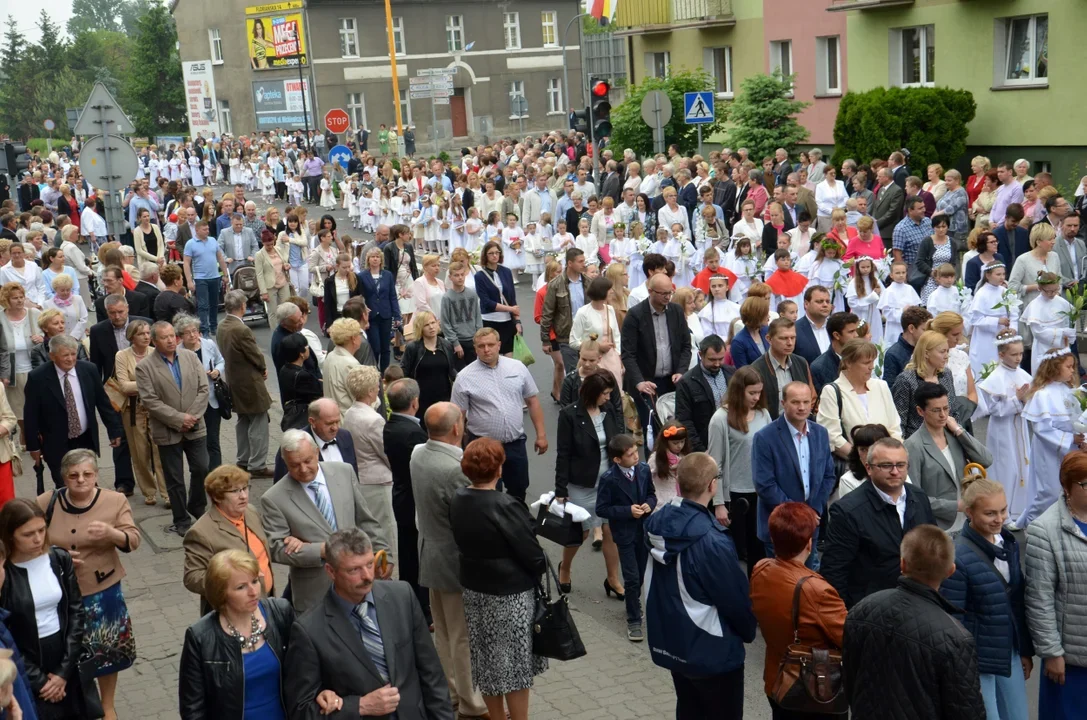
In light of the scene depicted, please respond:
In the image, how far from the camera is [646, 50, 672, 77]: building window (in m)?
39.7

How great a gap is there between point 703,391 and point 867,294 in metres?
5.06

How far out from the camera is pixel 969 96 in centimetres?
2588

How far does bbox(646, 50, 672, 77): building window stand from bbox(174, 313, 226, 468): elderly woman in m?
30.5

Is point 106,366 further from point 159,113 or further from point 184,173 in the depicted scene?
point 159,113

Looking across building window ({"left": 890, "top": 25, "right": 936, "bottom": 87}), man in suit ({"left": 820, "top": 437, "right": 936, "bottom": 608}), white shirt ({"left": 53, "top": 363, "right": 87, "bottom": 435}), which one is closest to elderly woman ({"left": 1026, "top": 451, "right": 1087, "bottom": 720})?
man in suit ({"left": 820, "top": 437, "right": 936, "bottom": 608})

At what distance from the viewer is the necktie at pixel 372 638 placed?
5302 mm

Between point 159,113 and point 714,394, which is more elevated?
point 159,113

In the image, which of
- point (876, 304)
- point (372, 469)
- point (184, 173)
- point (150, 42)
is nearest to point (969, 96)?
point (876, 304)

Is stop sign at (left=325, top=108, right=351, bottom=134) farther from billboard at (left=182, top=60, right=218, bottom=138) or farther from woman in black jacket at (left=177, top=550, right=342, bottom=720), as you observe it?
billboard at (left=182, top=60, right=218, bottom=138)

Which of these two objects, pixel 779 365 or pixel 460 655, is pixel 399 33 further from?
pixel 460 655

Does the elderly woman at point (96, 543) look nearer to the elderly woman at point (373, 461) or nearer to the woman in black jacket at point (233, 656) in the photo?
the elderly woman at point (373, 461)

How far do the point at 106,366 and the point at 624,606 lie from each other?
220 inches

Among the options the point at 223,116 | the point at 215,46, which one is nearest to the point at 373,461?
the point at 223,116

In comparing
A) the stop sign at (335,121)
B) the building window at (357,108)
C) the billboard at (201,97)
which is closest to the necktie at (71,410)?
the stop sign at (335,121)
